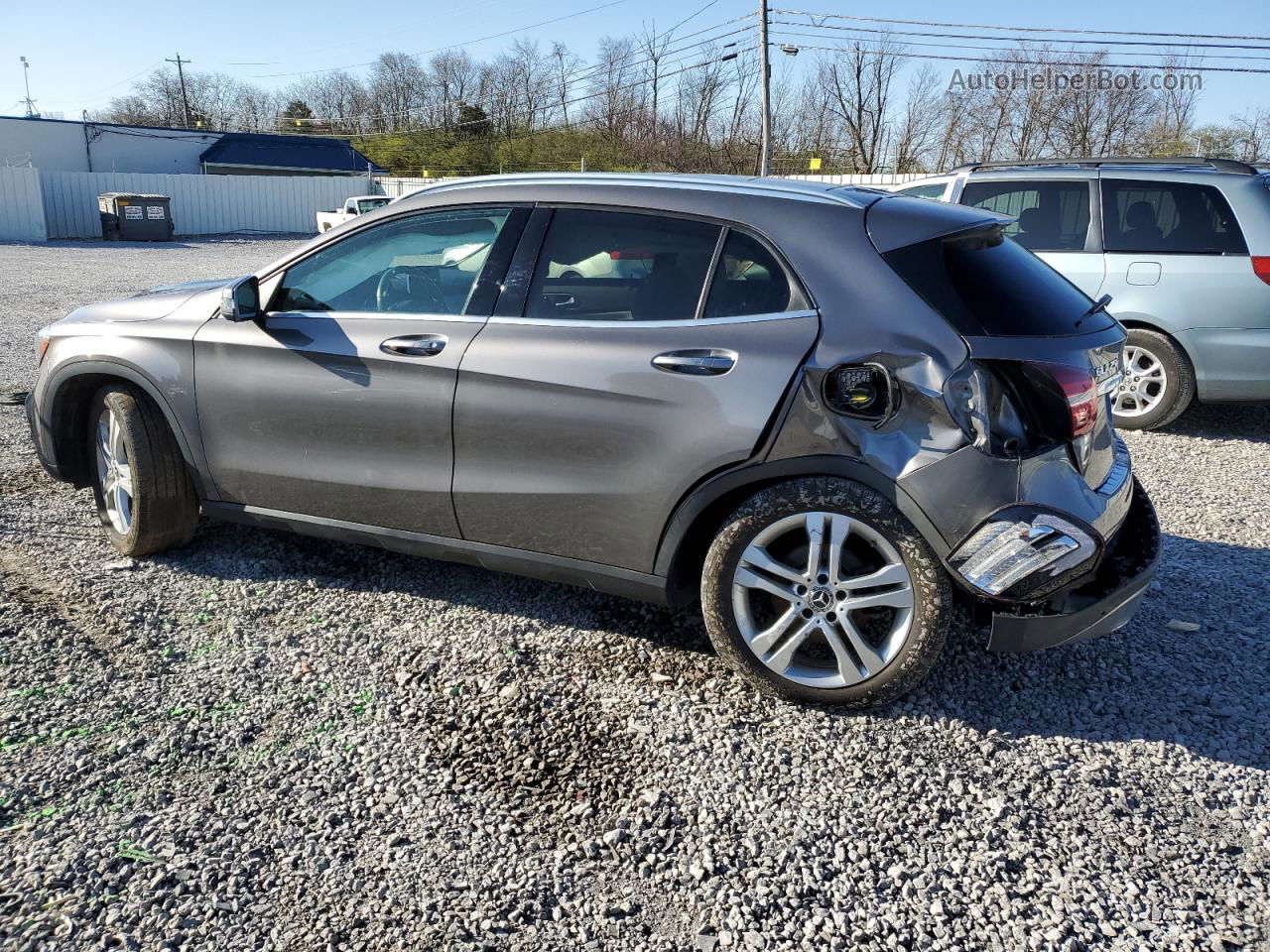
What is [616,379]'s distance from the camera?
11.1ft

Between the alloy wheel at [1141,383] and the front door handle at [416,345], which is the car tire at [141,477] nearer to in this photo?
the front door handle at [416,345]

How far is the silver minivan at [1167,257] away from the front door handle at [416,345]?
4.26m

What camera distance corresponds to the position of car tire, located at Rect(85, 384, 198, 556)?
432 cm

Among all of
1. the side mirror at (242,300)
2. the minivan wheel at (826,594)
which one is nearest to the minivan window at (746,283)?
the minivan wheel at (826,594)

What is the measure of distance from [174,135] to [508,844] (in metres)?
50.8

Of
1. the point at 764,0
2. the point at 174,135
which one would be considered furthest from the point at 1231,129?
the point at 174,135

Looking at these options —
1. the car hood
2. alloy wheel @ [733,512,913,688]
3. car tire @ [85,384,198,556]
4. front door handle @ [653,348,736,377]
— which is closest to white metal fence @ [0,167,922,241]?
the car hood

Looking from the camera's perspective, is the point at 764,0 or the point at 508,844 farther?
the point at 764,0

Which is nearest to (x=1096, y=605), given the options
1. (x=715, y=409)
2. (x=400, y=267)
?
(x=715, y=409)

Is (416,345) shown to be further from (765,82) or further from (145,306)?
(765,82)

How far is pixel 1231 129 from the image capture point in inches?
1228

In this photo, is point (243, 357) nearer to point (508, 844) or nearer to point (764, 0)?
point (508, 844)

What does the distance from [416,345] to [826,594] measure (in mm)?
1769

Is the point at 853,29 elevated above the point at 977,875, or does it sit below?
above
